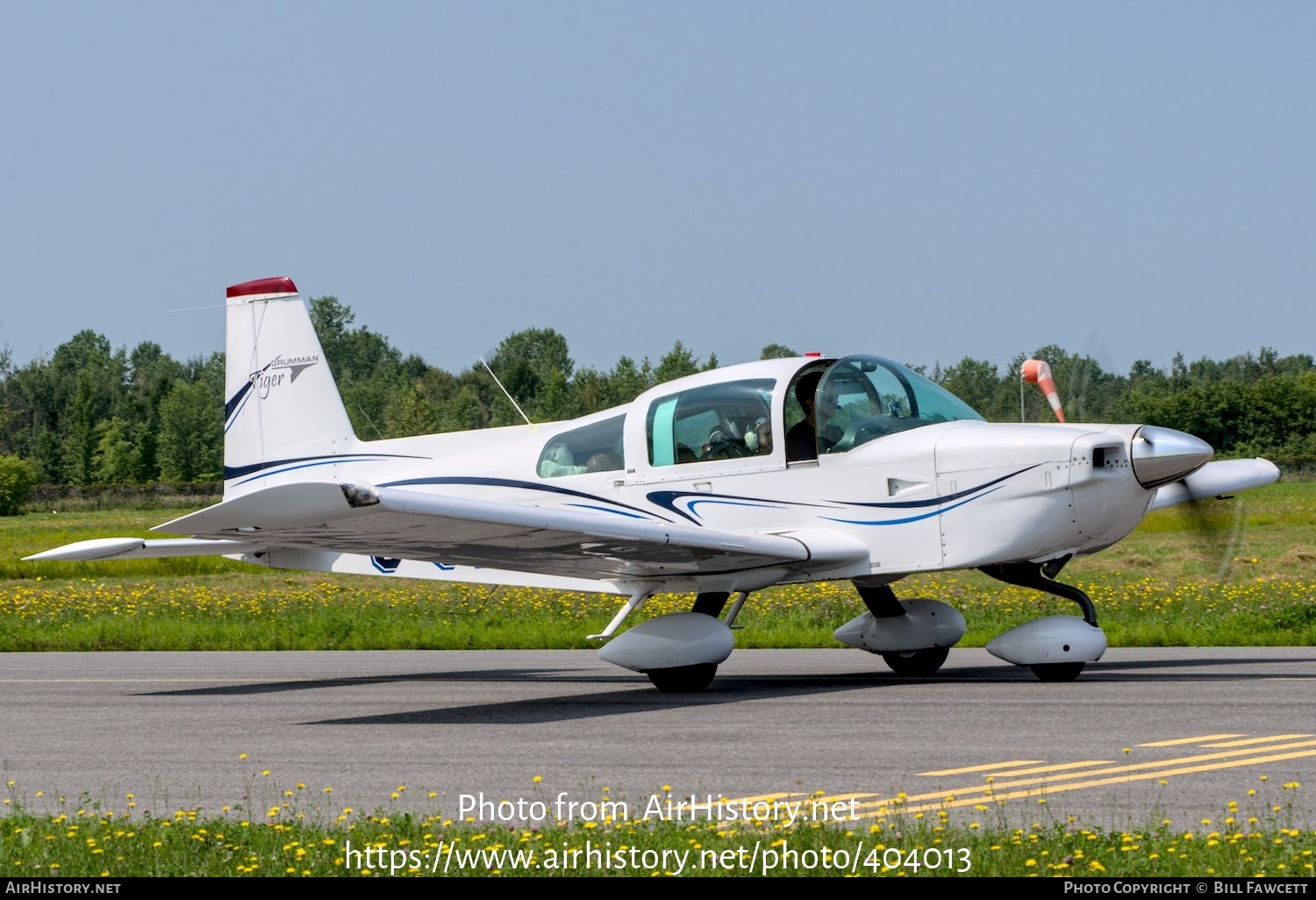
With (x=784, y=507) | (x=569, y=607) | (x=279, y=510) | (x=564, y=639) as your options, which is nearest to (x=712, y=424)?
(x=784, y=507)

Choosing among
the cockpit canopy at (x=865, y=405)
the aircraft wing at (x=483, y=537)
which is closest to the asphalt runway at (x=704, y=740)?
the aircraft wing at (x=483, y=537)

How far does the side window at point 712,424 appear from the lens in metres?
12.0

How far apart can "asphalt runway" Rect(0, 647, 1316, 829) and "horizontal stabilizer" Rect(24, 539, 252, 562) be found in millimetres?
1246

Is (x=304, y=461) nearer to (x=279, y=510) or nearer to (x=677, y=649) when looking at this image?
(x=677, y=649)

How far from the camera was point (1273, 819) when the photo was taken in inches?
230

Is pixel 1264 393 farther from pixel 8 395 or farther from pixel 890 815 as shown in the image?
pixel 8 395

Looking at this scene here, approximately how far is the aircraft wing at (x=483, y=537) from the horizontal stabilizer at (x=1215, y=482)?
269cm

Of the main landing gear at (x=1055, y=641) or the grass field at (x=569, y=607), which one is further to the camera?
the grass field at (x=569, y=607)

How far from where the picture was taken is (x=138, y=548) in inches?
492

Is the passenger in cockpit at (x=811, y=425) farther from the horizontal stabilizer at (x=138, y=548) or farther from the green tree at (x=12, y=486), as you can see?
the green tree at (x=12, y=486)

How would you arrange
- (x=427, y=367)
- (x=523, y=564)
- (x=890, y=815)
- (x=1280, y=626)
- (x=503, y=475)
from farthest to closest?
(x=427, y=367)
(x=1280, y=626)
(x=503, y=475)
(x=523, y=564)
(x=890, y=815)

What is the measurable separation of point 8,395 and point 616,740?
128180 millimetres

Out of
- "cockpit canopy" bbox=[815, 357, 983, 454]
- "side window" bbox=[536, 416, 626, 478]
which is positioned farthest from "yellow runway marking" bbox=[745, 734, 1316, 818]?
"side window" bbox=[536, 416, 626, 478]

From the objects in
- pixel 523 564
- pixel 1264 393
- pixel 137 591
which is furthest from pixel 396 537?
pixel 1264 393
